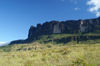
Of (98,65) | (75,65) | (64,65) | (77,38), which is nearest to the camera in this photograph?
(98,65)

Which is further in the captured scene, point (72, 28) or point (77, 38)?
point (72, 28)

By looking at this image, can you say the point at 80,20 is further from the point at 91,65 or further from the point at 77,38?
the point at 91,65

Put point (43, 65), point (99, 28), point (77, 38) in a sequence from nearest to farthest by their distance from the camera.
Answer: point (43, 65) < point (77, 38) < point (99, 28)

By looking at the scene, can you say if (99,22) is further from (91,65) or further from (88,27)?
(91,65)

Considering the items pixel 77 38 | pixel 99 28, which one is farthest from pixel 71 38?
pixel 99 28

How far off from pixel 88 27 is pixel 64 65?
19276 centimetres

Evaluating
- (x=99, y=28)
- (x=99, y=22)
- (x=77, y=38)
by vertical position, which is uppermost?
(x=99, y=22)

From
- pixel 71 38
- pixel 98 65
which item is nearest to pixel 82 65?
pixel 98 65

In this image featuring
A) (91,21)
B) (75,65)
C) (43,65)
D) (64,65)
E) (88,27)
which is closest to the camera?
(75,65)

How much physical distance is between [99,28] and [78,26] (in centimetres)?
4280

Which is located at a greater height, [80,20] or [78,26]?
[80,20]

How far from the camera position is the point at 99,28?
15788 cm

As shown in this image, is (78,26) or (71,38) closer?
(71,38)

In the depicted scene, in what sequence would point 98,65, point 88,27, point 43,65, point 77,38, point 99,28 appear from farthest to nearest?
point 88,27, point 99,28, point 77,38, point 43,65, point 98,65
